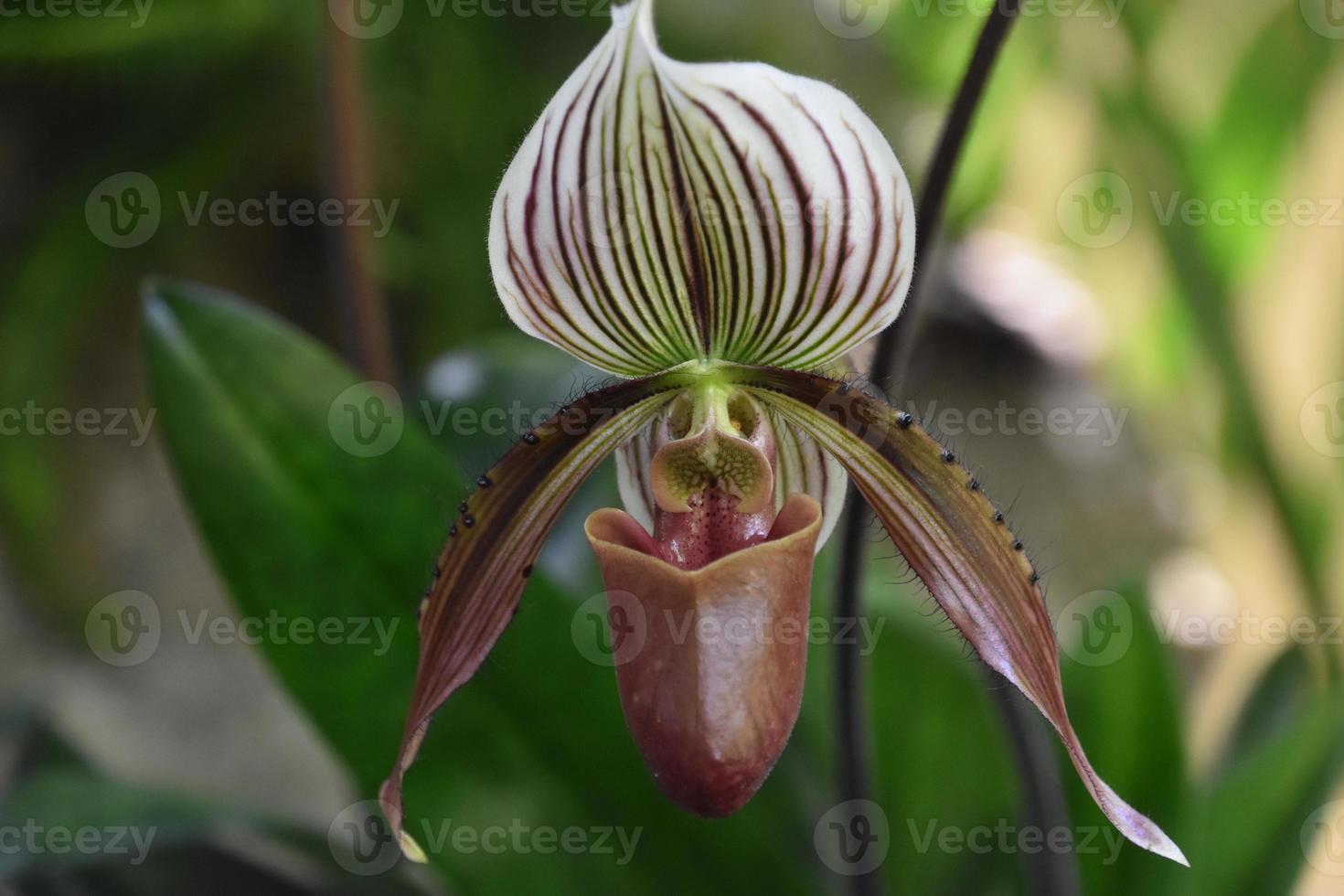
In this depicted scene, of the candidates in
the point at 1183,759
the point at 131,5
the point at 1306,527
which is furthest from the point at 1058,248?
the point at 131,5

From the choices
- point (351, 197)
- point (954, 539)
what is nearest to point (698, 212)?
point (954, 539)

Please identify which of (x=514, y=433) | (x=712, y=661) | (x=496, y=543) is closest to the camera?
(x=712, y=661)

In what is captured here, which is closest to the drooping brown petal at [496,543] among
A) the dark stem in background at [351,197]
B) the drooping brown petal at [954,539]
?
the drooping brown petal at [954,539]

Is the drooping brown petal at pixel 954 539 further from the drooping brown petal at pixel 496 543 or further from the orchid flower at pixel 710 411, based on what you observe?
the drooping brown petal at pixel 496 543

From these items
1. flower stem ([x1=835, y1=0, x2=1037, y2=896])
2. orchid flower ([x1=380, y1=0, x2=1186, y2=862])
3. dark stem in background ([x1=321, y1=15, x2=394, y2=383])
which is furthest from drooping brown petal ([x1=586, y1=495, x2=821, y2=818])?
dark stem in background ([x1=321, y1=15, x2=394, y2=383])

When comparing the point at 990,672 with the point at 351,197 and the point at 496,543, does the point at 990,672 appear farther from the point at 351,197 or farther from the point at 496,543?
the point at 351,197

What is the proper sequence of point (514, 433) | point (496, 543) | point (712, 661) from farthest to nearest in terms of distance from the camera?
point (514, 433)
point (496, 543)
point (712, 661)
